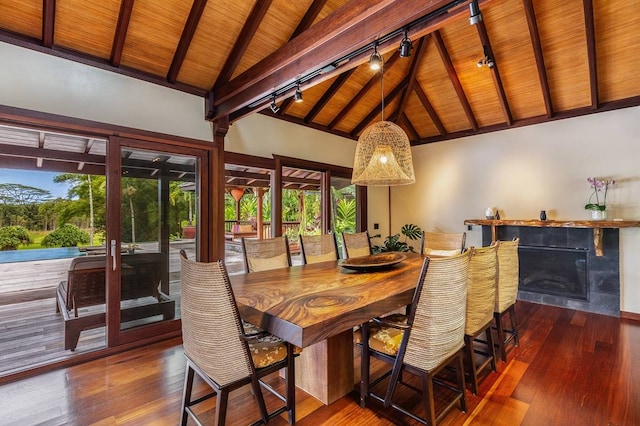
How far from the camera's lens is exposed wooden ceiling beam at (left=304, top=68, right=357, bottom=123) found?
4.43m

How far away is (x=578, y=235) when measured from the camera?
14.9ft

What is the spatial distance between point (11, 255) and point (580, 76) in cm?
897

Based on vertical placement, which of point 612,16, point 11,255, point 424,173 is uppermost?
point 612,16

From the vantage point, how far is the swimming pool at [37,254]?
4.95 metres

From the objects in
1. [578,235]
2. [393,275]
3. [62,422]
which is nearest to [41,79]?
[62,422]

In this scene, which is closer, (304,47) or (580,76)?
(304,47)

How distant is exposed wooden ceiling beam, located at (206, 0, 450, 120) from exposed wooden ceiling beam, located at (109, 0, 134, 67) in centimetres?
102

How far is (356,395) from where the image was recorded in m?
2.35

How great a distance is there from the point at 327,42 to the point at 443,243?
9.26 ft

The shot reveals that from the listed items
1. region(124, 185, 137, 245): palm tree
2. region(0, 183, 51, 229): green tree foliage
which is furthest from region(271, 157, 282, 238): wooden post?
region(0, 183, 51, 229): green tree foliage

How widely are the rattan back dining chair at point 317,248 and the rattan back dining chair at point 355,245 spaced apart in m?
0.14

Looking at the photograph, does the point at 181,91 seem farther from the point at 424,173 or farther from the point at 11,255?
the point at 424,173

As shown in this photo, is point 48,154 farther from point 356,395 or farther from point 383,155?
point 356,395

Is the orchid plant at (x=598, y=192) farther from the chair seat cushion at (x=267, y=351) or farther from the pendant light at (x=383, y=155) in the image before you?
the chair seat cushion at (x=267, y=351)
